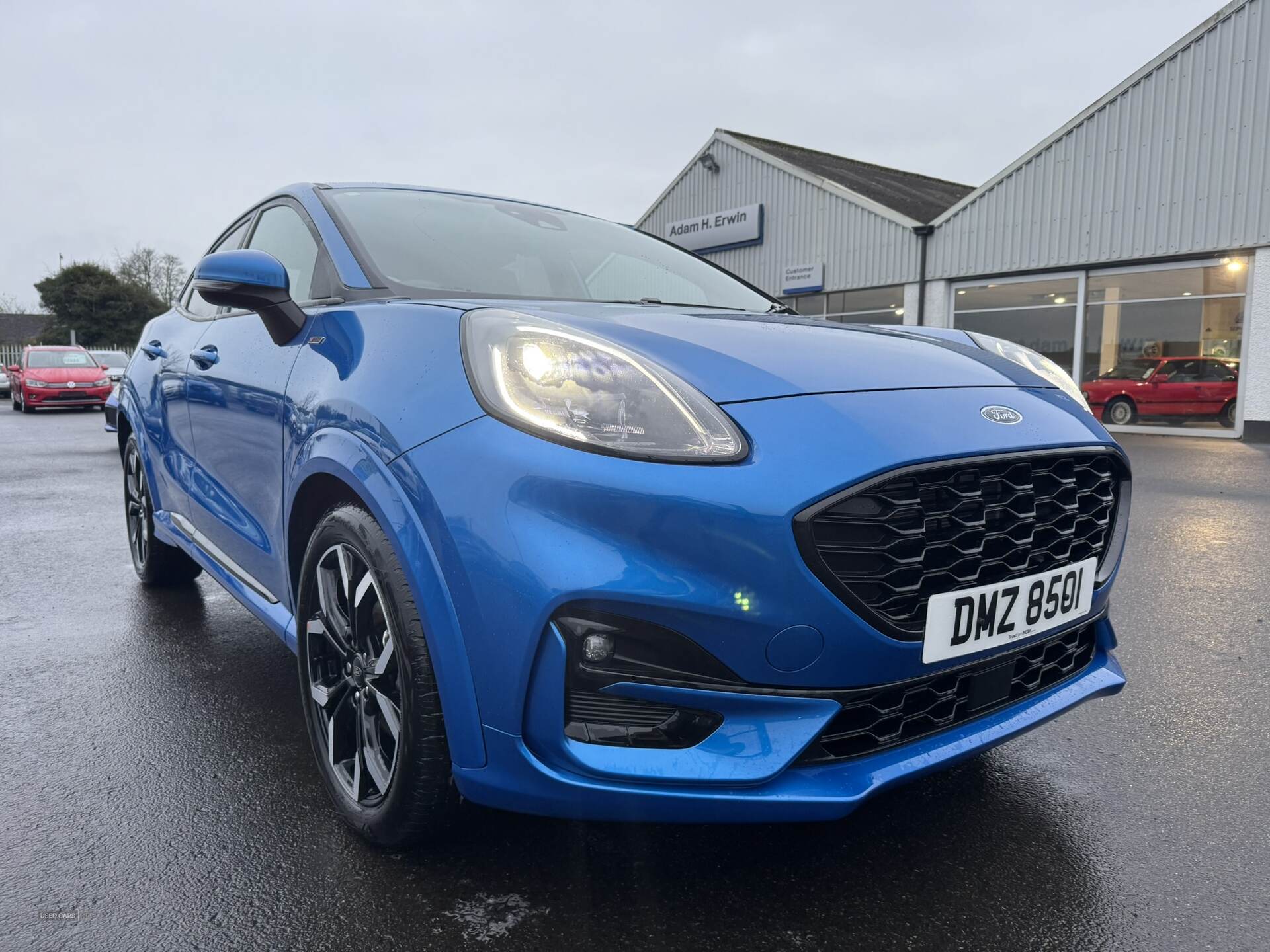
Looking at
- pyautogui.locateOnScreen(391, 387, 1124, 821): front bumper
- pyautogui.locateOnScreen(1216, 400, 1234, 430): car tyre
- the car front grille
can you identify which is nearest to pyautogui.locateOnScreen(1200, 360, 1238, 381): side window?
pyautogui.locateOnScreen(1216, 400, 1234, 430): car tyre

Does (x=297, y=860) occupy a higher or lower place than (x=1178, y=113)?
lower

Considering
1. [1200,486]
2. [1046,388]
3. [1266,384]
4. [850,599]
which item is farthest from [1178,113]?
[850,599]

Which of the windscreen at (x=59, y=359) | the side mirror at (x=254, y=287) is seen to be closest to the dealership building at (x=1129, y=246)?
the side mirror at (x=254, y=287)

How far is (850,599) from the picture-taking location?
1.50 m

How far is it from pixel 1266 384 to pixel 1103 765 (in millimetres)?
13705

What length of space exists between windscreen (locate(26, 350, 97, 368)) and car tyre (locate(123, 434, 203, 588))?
1802 centimetres

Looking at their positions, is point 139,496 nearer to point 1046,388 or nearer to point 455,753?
point 455,753

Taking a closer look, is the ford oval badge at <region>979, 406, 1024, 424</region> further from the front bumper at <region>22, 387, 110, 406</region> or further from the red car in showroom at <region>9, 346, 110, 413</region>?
the red car in showroom at <region>9, 346, 110, 413</region>

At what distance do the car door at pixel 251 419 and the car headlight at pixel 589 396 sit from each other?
74 cm

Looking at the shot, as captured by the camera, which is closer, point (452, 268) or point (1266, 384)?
point (452, 268)

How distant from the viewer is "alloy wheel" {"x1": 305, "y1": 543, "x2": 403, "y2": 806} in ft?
5.88

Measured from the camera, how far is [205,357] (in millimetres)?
2820

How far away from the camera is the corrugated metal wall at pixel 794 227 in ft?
59.0

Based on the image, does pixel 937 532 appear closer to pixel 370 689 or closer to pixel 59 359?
pixel 370 689
